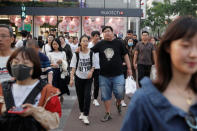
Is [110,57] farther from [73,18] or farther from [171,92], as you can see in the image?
[73,18]

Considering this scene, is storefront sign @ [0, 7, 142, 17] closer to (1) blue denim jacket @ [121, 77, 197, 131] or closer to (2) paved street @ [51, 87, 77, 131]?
(2) paved street @ [51, 87, 77, 131]

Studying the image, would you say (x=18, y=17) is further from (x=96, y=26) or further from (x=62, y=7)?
(x=96, y=26)

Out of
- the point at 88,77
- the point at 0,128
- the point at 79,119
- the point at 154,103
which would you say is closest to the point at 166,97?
the point at 154,103

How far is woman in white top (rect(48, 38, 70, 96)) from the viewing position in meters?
8.22

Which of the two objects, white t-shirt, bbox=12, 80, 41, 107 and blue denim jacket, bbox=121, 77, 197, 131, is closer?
blue denim jacket, bbox=121, 77, 197, 131

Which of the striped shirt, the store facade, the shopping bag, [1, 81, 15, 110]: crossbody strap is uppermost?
the store facade

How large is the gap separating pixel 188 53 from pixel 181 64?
7 centimetres

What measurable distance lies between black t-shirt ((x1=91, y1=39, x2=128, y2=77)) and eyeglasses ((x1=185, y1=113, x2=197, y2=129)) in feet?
17.3

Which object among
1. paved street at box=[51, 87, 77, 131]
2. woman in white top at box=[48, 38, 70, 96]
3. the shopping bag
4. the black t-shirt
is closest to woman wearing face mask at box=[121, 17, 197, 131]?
paved street at box=[51, 87, 77, 131]

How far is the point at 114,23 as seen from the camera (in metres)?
28.9

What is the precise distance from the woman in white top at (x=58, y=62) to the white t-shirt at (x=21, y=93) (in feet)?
16.9

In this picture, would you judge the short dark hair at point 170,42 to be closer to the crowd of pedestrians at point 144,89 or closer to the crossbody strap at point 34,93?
the crowd of pedestrians at point 144,89

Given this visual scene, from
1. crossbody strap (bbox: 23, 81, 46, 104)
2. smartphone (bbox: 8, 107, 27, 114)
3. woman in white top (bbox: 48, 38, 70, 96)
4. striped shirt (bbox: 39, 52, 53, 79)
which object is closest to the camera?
smartphone (bbox: 8, 107, 27, 114)

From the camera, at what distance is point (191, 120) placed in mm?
1724
